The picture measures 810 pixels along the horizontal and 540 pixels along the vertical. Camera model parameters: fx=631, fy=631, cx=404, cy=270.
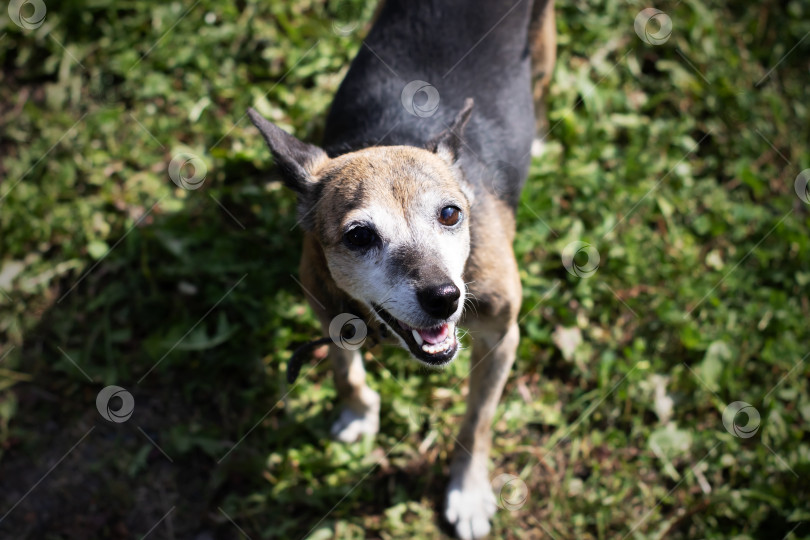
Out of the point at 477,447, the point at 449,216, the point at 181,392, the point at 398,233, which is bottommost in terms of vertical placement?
the point at 181,392

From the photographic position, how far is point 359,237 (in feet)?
11.1

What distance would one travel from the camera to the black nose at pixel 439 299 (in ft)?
10.1

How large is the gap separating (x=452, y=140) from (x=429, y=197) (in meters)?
0.54

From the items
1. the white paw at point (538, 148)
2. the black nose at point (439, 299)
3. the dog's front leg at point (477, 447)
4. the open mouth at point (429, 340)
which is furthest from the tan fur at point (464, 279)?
the white paw at point (538, 148)

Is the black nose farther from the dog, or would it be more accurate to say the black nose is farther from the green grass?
the green grass

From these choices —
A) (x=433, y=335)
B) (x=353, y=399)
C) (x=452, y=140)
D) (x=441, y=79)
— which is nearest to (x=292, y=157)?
(x=452, y=140)

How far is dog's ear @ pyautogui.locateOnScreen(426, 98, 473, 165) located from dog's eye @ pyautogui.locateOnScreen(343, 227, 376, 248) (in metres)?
0.77

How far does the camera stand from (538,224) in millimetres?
5301

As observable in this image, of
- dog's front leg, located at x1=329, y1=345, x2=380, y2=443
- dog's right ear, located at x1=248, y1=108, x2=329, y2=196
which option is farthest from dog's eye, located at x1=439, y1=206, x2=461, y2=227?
dog's front leg, located at x1=329, y1=345, x2=380, y2=443

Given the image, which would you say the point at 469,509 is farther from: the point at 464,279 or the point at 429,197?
the point at 429,197

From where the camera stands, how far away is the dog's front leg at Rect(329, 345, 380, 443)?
428 centimetres

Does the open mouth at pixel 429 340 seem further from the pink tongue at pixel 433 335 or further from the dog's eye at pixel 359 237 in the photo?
the dog's eye at pixel 359 237

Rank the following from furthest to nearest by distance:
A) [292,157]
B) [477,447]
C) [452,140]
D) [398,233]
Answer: [477,447]
[452,140]
[292,157]
[398,233]

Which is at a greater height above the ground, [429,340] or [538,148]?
[538,148]
